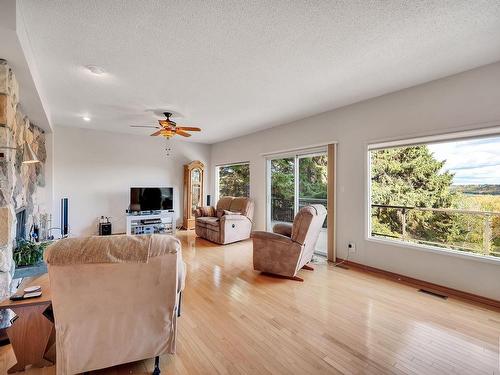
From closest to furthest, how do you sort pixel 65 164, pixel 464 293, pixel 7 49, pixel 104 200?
pixel 7 49
pixel 464 293
pixel 65 164
pixel 104 200

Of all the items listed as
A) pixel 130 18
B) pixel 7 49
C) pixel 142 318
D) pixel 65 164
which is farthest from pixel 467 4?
pixel 65 164

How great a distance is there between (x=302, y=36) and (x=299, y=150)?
2.78 m

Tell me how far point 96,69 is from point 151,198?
3817mm

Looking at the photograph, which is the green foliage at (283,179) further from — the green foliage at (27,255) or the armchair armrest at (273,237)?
the green foliage at (27,255)

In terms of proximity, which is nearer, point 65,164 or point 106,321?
point 106,321

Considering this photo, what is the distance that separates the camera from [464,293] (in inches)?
109

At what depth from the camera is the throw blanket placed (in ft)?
4.33

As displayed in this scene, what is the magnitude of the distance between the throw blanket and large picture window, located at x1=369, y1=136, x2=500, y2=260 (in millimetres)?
3237

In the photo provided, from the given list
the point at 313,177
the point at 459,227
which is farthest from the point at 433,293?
the point at 313,177

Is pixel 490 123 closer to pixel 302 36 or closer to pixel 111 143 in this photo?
pixel 302 36

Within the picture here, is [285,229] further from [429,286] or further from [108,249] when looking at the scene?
[108,249]

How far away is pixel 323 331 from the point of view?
2.10 metres

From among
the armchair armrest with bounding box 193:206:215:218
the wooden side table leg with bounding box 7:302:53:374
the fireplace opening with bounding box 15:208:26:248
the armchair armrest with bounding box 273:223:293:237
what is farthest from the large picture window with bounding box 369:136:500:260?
the fireplace opening with bounding box 15:208:26:248

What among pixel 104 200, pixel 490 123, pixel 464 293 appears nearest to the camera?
pixel 490 123
